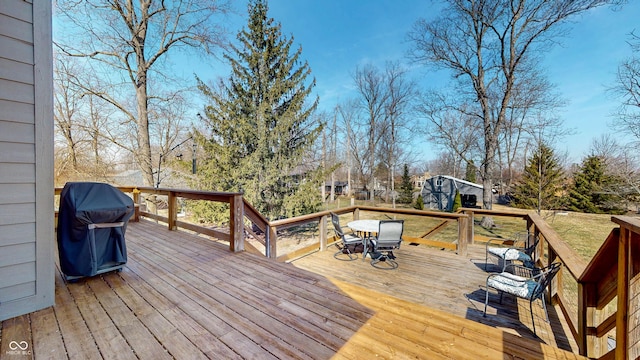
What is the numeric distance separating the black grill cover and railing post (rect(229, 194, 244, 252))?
3.86 ft

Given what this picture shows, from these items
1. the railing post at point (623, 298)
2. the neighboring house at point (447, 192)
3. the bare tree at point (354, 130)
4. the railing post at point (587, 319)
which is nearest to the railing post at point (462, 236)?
the railing post at point (587, 319)

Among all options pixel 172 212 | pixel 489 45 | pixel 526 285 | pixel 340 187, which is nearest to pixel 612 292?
pixel 526 285

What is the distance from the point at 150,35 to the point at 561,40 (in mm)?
13605

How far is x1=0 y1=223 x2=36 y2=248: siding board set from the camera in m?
1.76

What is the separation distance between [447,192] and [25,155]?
2217 centimetres

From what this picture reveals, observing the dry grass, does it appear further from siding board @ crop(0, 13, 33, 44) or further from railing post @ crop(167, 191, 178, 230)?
siding board @ crop(0, 13, 33, 44)

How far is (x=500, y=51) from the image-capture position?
973cm

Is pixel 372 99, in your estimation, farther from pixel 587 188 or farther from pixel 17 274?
pixel 17 274

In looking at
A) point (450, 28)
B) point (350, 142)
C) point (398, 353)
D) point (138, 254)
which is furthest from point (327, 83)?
point (398, 353)

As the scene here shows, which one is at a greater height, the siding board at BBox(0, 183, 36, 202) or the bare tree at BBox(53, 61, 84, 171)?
the bare tree at BBox(53, 61, 84, 171)

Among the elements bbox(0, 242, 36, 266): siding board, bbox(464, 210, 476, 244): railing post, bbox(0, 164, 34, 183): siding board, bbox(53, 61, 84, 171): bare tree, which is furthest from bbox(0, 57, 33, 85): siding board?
bbox(53, 61, 84, 171): bare tree

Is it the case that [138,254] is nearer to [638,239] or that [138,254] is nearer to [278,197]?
[638,239]

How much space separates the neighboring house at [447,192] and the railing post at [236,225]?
763 inches

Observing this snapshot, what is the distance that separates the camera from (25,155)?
5.95ft
